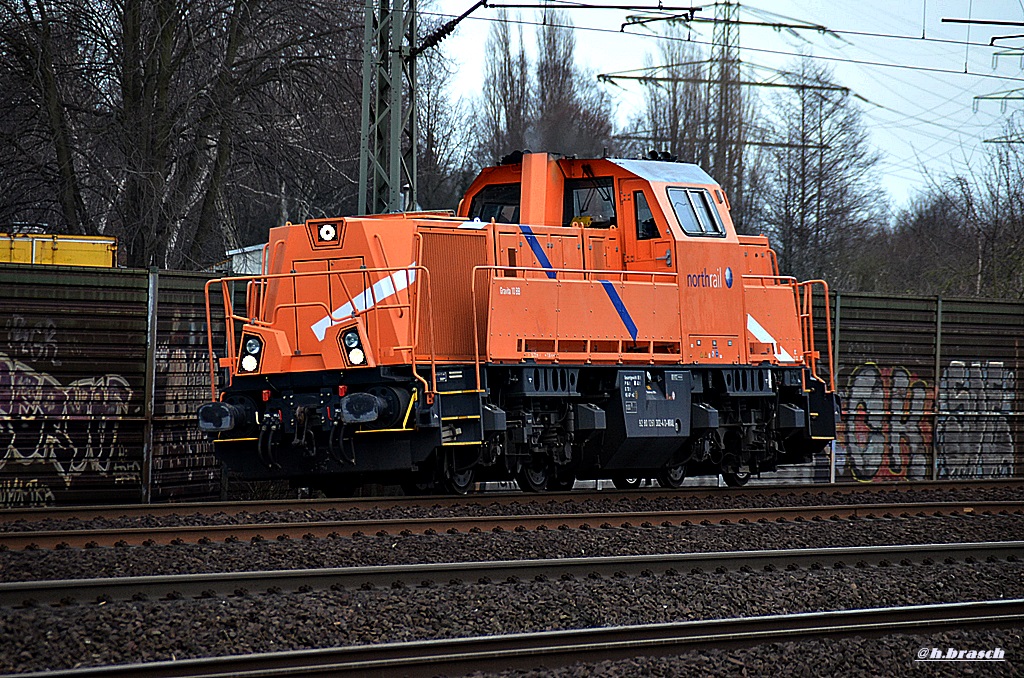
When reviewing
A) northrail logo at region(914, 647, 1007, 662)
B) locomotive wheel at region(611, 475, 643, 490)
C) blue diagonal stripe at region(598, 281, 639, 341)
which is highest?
blue diagonal stripe at region(598, 281, 639, 341)

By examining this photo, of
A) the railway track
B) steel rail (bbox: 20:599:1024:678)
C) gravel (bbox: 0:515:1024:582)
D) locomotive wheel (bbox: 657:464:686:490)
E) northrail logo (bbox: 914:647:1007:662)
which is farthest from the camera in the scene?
locomotive wheel (bbox: 657:464:686:490)

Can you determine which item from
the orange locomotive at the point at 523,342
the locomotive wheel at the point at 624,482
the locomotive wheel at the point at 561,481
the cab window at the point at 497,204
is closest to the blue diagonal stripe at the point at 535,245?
the orange locomotive at the point at 523,342

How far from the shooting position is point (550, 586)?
24.9 ft

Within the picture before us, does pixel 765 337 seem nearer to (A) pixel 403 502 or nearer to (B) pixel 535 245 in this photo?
(B) pixel 535 245

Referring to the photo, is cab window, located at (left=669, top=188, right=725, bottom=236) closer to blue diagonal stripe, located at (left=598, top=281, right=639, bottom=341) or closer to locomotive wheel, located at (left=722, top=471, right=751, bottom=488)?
blue diagonal stripe, located at (left=598, top=281, right=639, bottom=341)

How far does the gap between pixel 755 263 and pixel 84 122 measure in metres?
11.2

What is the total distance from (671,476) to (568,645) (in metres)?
8.27

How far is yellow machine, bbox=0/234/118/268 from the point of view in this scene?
652 inches

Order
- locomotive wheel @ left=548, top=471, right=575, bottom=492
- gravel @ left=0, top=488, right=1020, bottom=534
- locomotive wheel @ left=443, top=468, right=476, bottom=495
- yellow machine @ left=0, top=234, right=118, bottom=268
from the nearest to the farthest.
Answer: gravel @ left=0, top=488, right=1020, bottom=534 < locomotive wheel @ left=443, top=468, right=476, bottom=495 < locomotive wheel @ left=548, top=471, right=575, bottom=492 < yellow machine @ left=0, top=234, right=118, bottom=268

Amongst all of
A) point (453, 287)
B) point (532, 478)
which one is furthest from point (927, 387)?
point (453, 287)

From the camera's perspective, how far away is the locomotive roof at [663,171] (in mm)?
13000

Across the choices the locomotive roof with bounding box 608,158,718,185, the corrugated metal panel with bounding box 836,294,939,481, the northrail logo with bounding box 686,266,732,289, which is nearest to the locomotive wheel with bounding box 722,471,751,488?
the northrail logo with bounding box 686,266,732,289

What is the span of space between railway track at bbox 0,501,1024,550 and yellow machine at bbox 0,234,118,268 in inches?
319

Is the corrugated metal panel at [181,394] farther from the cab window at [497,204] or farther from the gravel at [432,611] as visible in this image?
the gravel at [432,611]
